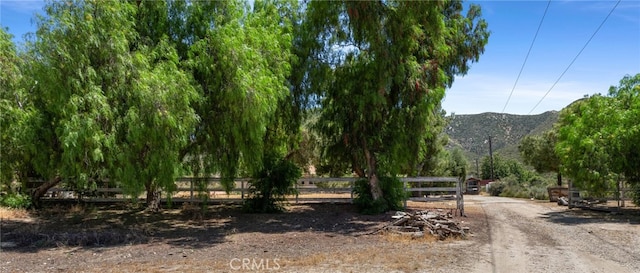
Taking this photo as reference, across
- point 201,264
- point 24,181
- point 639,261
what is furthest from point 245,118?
point 24,181

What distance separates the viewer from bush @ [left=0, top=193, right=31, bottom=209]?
16.4 m

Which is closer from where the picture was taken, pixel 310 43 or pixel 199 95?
pixel 199 95

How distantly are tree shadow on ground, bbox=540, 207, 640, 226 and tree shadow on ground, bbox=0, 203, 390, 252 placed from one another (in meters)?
6.39

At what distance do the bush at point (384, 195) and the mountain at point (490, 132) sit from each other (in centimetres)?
6995

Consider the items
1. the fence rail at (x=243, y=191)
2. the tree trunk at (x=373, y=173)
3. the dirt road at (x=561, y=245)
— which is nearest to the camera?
the dirt road at (x=561, y=245)

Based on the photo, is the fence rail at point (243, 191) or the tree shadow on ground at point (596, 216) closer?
the tree shadow on ground at point (596, 216)

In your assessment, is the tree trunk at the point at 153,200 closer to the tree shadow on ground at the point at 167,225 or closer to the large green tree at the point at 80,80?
the tree shadow on ground at the point at 167,225

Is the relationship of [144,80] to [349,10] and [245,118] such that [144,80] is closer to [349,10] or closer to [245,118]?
[245,118]

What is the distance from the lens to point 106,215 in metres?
15.8

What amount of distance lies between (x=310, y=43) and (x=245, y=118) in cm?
502

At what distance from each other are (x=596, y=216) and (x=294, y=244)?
1264 centimetres

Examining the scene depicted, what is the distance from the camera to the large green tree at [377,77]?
14727 mm

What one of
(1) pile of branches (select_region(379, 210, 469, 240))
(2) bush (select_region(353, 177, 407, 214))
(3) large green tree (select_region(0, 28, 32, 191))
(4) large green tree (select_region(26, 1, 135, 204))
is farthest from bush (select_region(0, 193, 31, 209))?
(1) pile of branches (select_region(379, 210, 469, 240))

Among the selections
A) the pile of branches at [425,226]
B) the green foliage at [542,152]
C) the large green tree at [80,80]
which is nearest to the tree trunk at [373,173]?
the pile of branches at [425,226]
